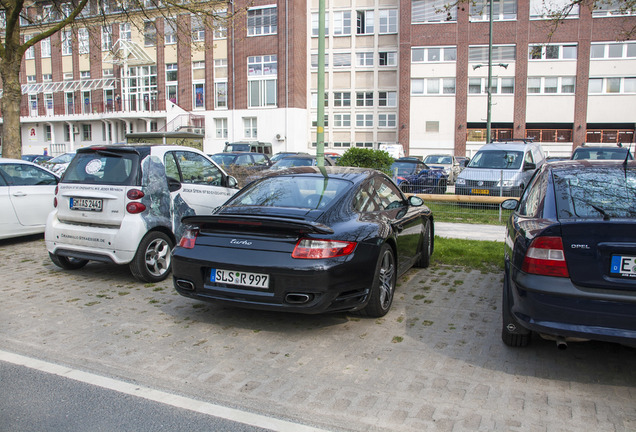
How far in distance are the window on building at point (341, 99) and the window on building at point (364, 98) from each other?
0.86m

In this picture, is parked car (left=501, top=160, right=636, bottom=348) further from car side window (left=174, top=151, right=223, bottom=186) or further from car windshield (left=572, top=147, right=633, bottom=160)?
car windshield (left=572, top=147, right=633, bottom=160)

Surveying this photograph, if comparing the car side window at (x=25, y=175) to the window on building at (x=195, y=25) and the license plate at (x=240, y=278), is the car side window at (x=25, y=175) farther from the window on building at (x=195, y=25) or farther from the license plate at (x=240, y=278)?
the license plate at (x=240, y=278)

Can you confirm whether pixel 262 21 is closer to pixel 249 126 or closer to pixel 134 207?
pixel 249 126

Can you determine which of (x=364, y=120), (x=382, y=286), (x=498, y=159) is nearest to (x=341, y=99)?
(x=364, y=120)

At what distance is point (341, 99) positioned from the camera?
5028 cm

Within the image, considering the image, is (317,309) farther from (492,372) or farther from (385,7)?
(385,7)

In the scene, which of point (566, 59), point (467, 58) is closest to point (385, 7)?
point (467, 58)

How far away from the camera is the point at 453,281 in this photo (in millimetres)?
7094

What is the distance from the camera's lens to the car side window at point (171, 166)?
7254 millimetres

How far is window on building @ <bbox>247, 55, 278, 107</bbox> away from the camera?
47094 mm

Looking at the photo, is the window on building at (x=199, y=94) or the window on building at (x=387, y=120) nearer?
the window on building at (x=387, y=120)

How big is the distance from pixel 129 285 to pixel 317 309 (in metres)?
3.21

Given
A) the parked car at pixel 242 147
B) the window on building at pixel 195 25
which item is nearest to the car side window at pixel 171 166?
the window on building at pixel 195 25

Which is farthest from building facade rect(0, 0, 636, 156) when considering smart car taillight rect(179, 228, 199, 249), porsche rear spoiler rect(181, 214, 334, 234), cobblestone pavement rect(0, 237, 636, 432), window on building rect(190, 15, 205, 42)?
porsche rear spoiler rect(181, 214, 334, 234)
